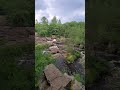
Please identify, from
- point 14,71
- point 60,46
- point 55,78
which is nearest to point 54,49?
point 60,46

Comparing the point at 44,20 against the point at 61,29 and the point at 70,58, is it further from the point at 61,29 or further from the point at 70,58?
the point at 70,58

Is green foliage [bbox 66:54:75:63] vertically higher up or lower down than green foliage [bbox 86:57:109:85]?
higher up

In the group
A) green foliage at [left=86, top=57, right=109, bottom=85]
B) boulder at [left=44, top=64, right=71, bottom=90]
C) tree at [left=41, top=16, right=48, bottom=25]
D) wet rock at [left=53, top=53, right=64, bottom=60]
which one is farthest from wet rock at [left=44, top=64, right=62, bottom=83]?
tree at [left=41, top=16, right=48, bottom=25]

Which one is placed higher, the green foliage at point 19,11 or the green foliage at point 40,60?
the green foliage at point 19,11

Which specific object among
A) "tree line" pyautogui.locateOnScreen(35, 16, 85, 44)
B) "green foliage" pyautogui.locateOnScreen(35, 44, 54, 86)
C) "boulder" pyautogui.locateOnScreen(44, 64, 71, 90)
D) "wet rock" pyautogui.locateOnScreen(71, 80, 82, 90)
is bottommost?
"wet rock" pyautogui.locateOnScreen(71, 80, 82, 90)

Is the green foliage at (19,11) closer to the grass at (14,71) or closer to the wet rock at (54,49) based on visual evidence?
the grass at (14,71)

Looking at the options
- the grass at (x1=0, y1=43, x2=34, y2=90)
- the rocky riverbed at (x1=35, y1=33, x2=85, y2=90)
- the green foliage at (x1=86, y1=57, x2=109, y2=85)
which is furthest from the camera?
the rocky riverbed at (x1=35, y1=33, x2=85, y2=90)

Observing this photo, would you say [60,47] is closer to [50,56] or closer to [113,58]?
[50,56]

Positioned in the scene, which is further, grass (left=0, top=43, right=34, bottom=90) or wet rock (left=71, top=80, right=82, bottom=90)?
wet rock (left=71, top=80, right=82, bottom=90)

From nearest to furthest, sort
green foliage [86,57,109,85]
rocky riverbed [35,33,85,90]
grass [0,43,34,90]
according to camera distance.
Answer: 1. grass [0,43,34,90]
2. green foliage [86,57,109,85]
3. rocky riverbed [35,33,85,90]

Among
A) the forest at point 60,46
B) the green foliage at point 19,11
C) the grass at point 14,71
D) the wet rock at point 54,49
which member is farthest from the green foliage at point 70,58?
the green foliage at point 19,11

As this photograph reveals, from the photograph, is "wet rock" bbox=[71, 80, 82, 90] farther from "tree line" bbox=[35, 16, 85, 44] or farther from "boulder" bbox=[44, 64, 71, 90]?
"tree line" bbox=[35, 16, 85, 44]

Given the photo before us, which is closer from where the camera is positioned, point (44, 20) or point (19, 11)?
point (19, 11)

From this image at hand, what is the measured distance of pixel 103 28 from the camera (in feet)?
14.3
